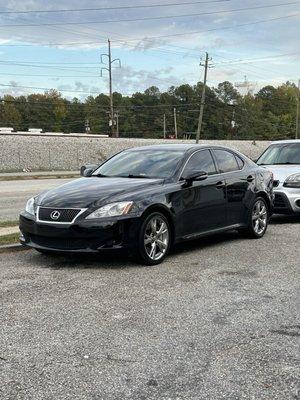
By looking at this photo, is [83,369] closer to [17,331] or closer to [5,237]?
[17,331]

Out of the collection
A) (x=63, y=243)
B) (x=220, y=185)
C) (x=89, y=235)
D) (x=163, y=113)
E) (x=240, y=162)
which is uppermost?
(x=163, y=113)

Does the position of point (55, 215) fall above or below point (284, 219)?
above

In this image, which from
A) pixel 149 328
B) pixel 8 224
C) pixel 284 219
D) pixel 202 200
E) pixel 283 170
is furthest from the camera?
pixel 284 219

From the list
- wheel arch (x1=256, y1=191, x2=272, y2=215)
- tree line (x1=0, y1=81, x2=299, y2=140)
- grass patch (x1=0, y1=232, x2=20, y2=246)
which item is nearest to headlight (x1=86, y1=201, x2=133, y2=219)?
grass patch (x1=0, y1=232, x2=20, y2=246)

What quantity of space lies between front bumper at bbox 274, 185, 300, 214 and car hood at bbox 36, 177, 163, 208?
431 centimetres

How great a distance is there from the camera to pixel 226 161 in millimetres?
8812

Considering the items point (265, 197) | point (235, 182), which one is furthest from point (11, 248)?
point (265, 197)

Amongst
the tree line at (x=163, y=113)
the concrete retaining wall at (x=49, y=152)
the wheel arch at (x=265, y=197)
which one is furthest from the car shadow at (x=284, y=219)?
the tree line at (x=163, y=113)

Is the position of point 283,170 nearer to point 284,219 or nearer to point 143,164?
point 284,219

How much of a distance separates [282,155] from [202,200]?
499 cm

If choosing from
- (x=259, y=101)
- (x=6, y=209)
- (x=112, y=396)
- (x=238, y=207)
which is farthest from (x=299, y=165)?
(x=259, y=101)

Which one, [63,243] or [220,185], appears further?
[220,185]

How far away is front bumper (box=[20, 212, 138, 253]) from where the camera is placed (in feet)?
21.7

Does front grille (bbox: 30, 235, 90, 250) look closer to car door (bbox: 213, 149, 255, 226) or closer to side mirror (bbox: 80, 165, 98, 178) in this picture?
side mirror (bbox: 80, 165, 98, 178)
